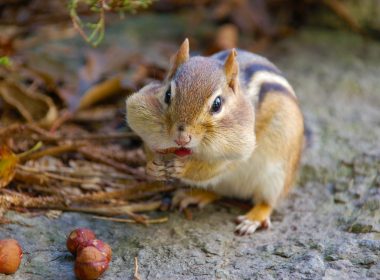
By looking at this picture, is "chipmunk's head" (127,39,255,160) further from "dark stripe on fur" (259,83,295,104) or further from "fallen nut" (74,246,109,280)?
"fallen nut" (74,246,109,280)

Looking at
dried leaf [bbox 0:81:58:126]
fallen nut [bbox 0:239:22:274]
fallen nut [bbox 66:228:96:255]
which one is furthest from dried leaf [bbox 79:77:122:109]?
fallen nut [bbox 0:239:22:274]

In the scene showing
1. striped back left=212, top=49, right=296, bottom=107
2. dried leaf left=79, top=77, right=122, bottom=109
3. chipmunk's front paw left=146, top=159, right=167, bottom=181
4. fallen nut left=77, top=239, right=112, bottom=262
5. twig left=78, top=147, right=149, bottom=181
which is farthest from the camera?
dried leaf left=79, top=77, right=122, bottom=109

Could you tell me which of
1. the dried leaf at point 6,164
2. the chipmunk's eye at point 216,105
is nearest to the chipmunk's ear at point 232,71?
the chipmunk's eye at point 216,105

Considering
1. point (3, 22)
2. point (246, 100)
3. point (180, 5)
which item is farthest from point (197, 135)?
point (180, 5)

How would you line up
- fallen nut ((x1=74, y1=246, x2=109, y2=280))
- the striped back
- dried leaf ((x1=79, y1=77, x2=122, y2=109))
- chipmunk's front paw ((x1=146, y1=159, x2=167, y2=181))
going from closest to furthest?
fallen nut ((x1=74, y1=246, x2=109, y2=280)) < chipmunk's front paw ((x1=146, y1=159, x2=167, y2=181)) < the striped back < dried leaf ((x1=79, y1=77, x2=122, y2=109))

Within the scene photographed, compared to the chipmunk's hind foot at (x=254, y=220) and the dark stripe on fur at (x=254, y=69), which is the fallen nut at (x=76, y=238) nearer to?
the chipmunk's hind foot at (x=254, y=220)
